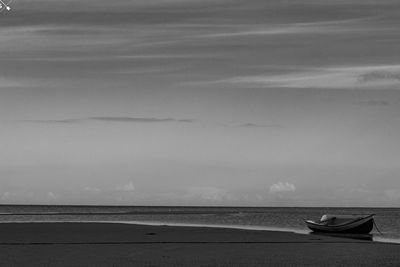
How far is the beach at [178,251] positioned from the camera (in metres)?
30.6

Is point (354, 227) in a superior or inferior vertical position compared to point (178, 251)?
superior

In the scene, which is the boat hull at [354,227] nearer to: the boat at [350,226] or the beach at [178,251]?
the boat at [350,226]

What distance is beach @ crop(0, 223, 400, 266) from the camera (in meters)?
30.6

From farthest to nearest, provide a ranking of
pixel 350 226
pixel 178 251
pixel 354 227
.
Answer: pixel 350 226 < pixel 354 227 < pixel 178 251

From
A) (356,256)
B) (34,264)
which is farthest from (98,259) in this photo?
(356,256)

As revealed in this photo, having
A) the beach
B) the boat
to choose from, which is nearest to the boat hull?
the boat

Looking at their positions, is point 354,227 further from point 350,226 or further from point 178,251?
point 178,251

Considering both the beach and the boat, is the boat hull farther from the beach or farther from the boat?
the beach

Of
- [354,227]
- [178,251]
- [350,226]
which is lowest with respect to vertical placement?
[178,251]

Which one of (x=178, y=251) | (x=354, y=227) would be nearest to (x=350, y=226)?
(x=354, y=227)

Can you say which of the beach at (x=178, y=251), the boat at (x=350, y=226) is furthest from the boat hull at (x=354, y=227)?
the beach at (x=178, y=251)

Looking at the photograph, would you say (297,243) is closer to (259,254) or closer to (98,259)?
(259,254)

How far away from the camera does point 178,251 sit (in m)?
35.7

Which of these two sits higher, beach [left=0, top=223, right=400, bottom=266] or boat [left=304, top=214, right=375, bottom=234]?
boat [left=304, top=214, right=375, bottom=234]
